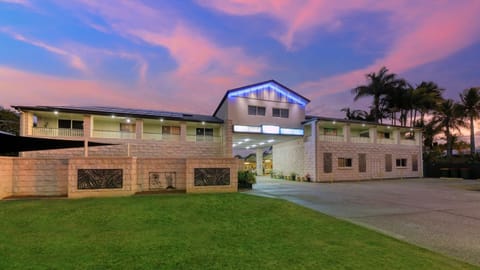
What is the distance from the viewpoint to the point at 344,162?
1054 inches

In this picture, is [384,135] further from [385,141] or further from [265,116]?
[265,116]

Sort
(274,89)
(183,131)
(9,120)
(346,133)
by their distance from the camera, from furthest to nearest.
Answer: (9,120) < (274,89) < (346,133) < (183,131)

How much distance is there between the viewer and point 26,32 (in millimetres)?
16328

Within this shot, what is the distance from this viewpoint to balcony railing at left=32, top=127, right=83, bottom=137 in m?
20.8

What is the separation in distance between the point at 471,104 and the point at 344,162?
25.4 metres

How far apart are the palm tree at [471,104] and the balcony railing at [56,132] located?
49365 mm

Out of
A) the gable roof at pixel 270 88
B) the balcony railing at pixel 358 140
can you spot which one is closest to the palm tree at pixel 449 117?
the balcony railing at pixel 358 140

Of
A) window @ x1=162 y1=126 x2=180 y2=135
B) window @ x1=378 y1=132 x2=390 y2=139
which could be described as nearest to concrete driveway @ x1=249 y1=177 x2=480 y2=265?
window @ x1=162 y1=126 x2=180 y2=135

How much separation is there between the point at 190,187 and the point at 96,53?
1548 centimetres

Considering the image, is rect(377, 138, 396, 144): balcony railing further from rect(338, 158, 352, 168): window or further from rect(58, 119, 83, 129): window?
rect(58, 119, 83, 129): window

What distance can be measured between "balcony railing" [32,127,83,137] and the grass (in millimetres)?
14346

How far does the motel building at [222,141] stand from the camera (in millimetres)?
13508

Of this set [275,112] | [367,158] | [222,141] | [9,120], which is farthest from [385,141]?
[9,120]

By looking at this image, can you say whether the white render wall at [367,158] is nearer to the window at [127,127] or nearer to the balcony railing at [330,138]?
the balcony railing at [330,138]
